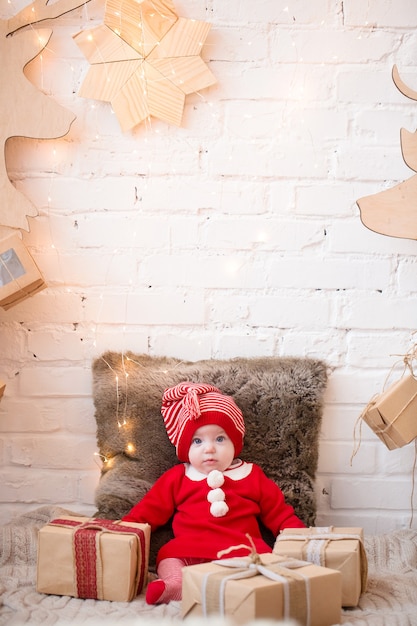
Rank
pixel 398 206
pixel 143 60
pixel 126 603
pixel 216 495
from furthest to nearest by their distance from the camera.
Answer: pixel 143 60 → pixel 398 206 → pixel 216 495 → pixel 126 603

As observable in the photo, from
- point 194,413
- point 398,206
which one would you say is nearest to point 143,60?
point 398,206

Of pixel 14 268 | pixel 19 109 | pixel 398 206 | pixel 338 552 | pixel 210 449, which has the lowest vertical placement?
pixel 338 552

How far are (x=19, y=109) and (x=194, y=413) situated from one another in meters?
0.80

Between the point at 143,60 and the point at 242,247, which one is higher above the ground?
the point at 143,60

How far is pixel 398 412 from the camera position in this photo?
1.53 m

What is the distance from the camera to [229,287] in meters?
1.79

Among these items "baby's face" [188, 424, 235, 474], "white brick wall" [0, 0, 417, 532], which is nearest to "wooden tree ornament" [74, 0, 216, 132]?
"white brick wall" [0, 0, 417, 532]

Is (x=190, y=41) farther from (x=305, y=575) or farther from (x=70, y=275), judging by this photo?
(x=305, y=575)

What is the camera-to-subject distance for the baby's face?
1556 millimetres

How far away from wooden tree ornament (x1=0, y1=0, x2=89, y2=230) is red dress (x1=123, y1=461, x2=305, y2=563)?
0.67 m

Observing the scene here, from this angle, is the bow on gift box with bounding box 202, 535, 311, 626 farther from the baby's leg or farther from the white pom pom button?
the white pom pom button

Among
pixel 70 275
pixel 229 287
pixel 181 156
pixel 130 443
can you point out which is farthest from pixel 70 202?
pixel 130 443

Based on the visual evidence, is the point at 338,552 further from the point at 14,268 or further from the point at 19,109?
the point at 19,109

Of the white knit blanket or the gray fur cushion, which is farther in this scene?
the gray fur cushion
